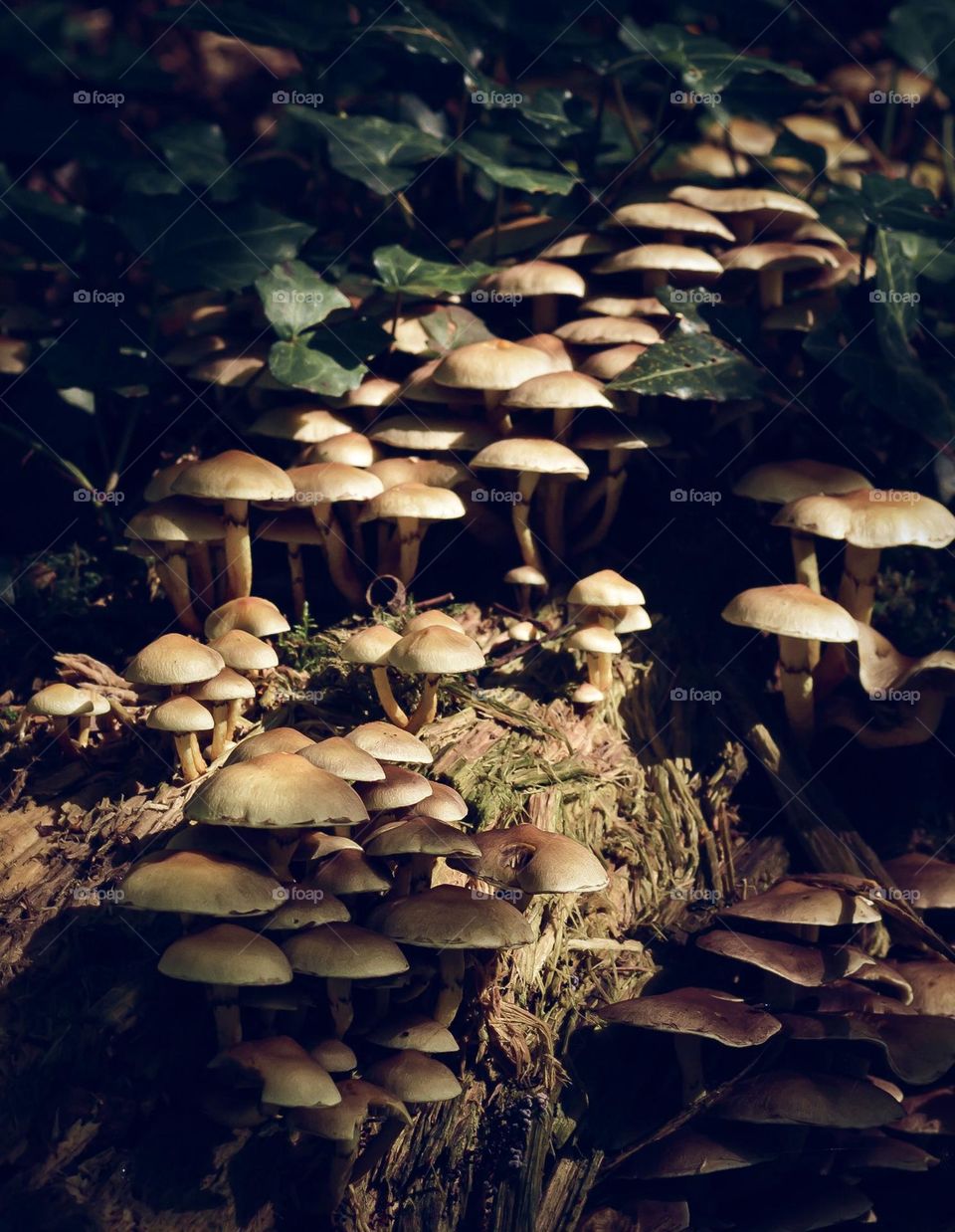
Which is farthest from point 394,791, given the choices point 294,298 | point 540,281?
point 540,281

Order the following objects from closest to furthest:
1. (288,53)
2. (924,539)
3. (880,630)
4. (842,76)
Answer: (924,539) → (880,630) → (842,76) → (288,53)

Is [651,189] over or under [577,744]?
over

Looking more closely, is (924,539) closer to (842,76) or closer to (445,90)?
(445,90)

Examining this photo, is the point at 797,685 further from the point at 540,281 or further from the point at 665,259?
the point at 540,281

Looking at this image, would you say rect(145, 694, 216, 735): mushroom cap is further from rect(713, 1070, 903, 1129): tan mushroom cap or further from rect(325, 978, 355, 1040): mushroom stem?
rect(713, 1070, 903, 1129): tan mushroom cap

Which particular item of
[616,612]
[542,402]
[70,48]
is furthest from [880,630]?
[70,48]

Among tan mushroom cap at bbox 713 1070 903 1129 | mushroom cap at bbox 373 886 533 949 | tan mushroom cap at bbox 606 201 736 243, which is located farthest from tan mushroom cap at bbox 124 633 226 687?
tan mushroom cap at bbox 606 201 736 243

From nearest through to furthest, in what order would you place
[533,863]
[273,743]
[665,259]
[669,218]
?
[533,863], [273,743], [665,259], [669,218]
